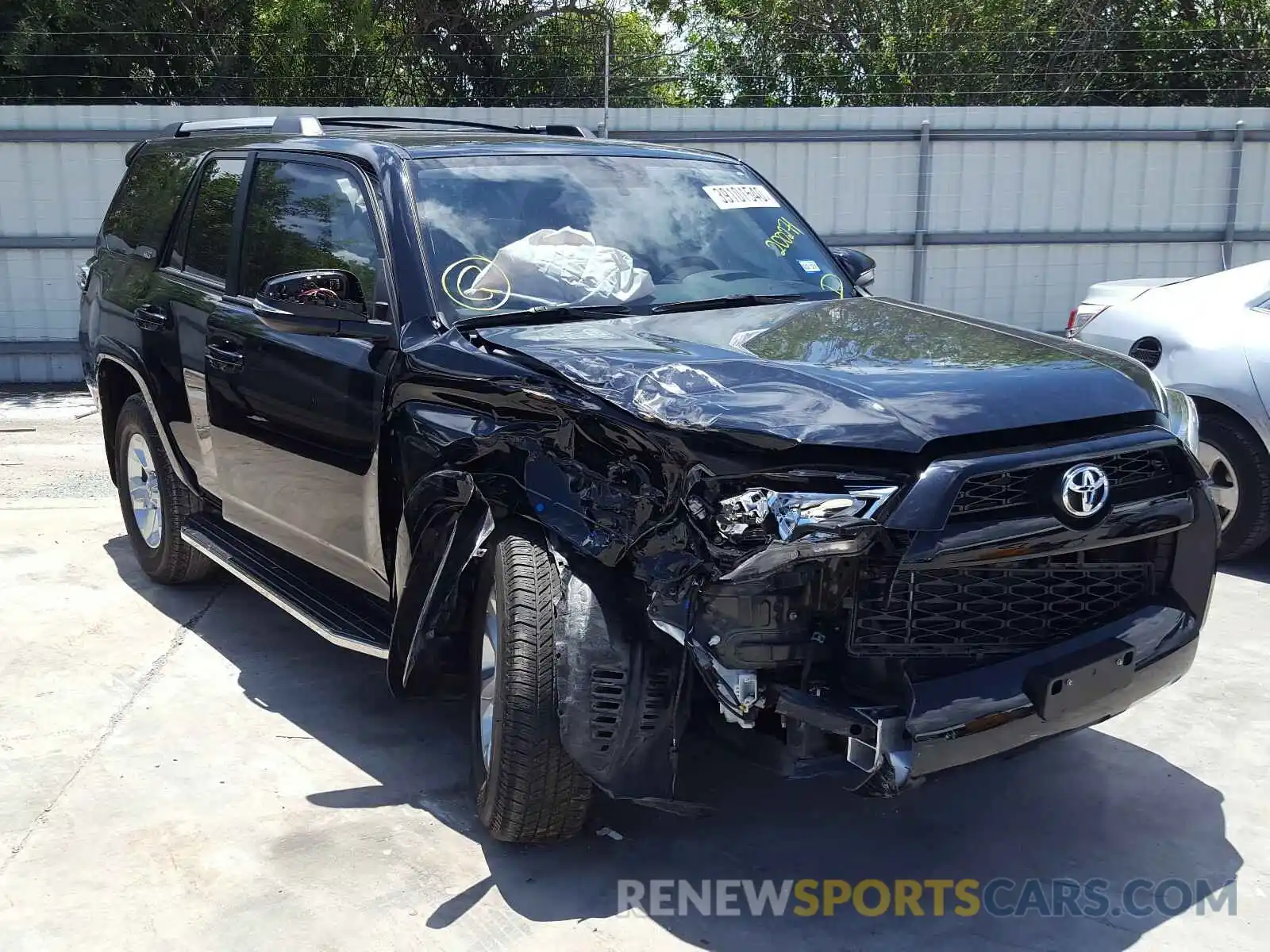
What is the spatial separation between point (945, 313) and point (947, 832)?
1661 millimetres

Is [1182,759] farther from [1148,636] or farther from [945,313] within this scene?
[945,313]

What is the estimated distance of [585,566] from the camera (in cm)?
329

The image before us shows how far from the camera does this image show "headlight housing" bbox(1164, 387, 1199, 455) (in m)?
3.46

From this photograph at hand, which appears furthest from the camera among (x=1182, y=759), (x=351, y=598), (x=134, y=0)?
(x=134, y=0)

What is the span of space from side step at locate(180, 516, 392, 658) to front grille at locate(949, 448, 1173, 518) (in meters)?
1.91

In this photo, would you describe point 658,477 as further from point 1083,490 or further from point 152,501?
point 152,501

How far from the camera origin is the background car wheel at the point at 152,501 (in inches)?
225

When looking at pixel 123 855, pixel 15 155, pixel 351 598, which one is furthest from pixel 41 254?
pixel 123 855

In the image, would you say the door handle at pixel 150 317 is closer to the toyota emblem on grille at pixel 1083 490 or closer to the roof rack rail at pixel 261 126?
the roof rack rail at pixel 261 126

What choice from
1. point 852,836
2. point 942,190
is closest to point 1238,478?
point 852,836

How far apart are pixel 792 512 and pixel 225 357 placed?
108 inches

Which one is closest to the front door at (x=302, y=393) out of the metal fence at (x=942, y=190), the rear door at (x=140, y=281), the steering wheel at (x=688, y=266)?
the rear door at (x=140, y=281)

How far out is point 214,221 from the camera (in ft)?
17.2

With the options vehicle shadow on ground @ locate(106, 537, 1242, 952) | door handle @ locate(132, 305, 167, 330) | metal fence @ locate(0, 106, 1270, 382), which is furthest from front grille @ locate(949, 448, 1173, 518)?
metal fence @ locate(0, 106, 1270, 382)
